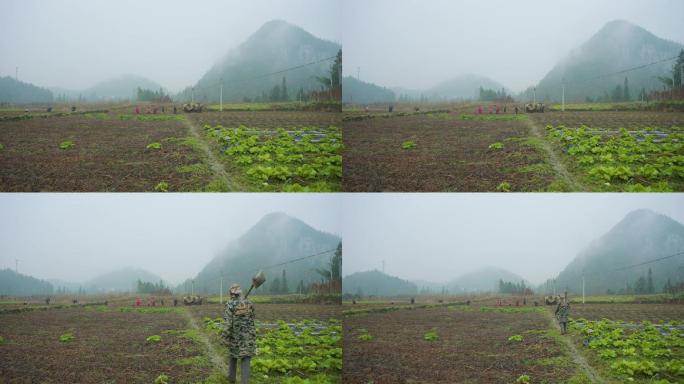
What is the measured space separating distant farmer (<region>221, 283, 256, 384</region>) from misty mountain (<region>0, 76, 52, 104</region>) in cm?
386

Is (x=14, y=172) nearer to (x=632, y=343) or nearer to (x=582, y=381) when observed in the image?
(x=582, y=381)

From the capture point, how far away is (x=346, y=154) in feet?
30.3

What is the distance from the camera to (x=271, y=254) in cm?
916

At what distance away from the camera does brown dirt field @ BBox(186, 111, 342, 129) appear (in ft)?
30.7

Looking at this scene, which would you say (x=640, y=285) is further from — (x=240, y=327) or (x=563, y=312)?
(x=240, y=327)

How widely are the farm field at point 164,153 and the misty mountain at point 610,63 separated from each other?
2988mm

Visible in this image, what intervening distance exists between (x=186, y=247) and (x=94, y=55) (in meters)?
2.86

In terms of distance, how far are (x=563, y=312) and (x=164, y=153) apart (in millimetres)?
5623

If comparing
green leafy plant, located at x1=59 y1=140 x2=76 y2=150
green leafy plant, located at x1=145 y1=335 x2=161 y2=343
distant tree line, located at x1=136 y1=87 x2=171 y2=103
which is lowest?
green leafy plant, located at x1=145 y1=335 x2=161 y2=343

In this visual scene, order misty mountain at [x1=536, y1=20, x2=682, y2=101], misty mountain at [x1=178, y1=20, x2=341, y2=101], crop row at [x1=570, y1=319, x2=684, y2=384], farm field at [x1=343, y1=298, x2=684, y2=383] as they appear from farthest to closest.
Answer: misty mountain at [x1=178, y1=20, x2=341, y2=101] < misty mountain at [x1=536, y1=20, x2=682, y2=101] < farm field at [x1=343, y1=298, x2=684, y2=383] < crop row at [x1=570, y1=319, x2=684, y2=384]

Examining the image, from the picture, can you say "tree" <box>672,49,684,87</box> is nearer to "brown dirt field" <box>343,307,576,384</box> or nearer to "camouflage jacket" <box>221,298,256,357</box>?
"brown dirt field" <box>343,307,576,384</box>

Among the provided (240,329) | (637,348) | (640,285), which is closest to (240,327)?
(240,329)

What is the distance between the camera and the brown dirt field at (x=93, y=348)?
847 centimetres

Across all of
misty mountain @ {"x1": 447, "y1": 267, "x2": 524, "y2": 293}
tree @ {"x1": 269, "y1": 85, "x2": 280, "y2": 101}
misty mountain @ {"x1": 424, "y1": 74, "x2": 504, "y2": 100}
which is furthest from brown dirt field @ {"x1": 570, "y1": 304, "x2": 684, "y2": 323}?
tree @ {"x1": 269, "y1": 85, "x2": 280, "y2": 101}
